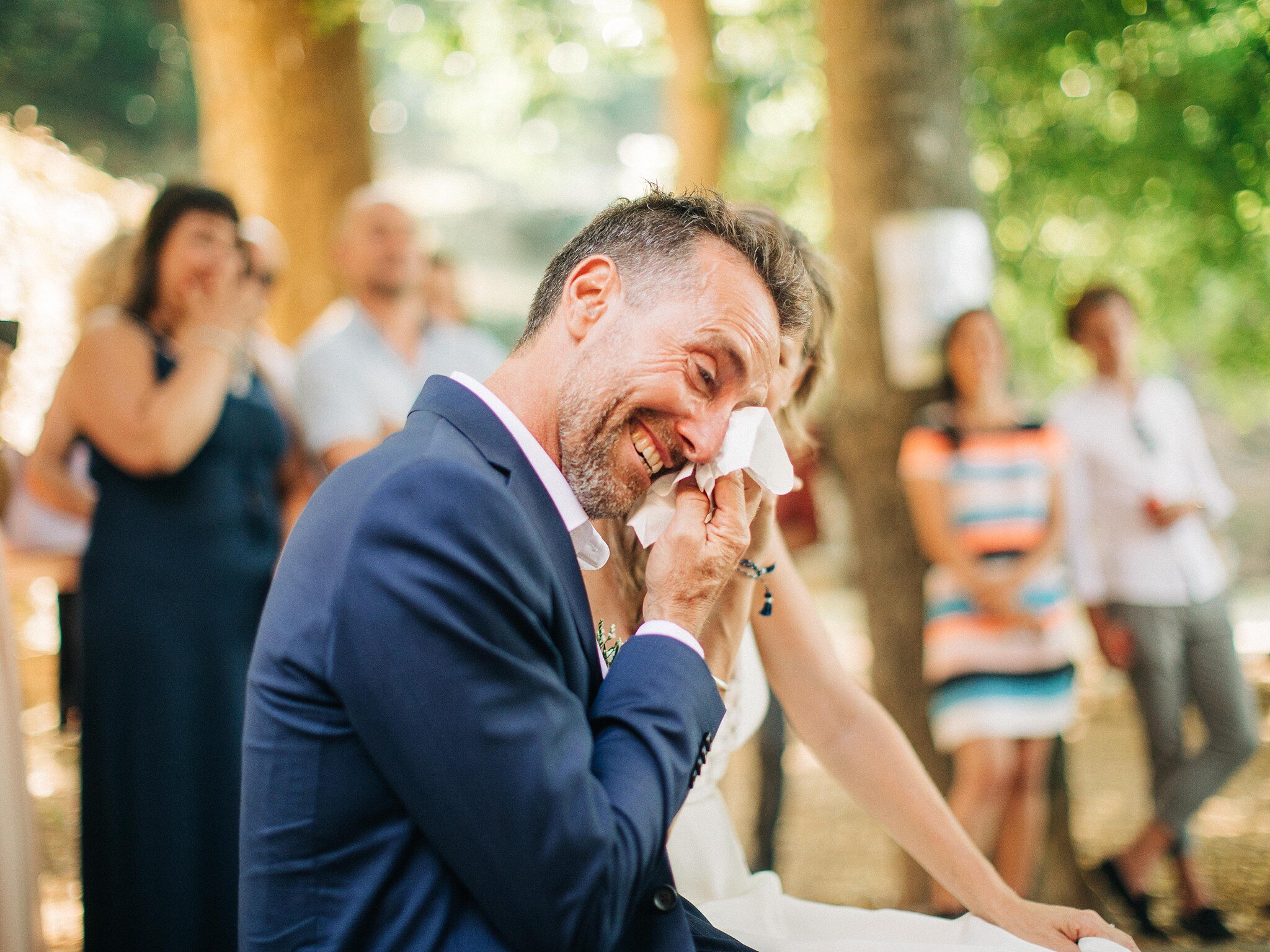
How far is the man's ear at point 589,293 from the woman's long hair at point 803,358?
A: 54 cm

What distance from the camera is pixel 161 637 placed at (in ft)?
9.59

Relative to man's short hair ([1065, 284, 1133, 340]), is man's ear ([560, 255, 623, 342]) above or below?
below

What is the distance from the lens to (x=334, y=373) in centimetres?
347

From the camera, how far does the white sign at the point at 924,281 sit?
12.3 feet

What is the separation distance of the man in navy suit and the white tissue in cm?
3

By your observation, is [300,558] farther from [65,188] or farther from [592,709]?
[65,188]

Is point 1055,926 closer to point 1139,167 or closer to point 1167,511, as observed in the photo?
point 1167,511

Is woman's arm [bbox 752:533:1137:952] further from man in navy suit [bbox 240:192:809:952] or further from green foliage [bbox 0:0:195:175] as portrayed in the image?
green foliage [bbox 0:0:195:175]

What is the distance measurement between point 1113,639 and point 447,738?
3.78 m

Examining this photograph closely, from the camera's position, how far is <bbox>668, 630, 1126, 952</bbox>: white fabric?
170 cm

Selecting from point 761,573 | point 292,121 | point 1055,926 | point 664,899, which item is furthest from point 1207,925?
point 292,121

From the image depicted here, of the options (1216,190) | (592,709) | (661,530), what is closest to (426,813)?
(592,709)

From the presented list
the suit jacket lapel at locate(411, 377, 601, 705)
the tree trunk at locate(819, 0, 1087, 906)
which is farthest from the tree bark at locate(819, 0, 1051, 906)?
the suit jacket lapel at locate(411, 377, 601, 705)

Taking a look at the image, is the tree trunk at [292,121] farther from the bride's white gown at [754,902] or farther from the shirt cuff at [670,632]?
the shirt cuff at [670,632]
